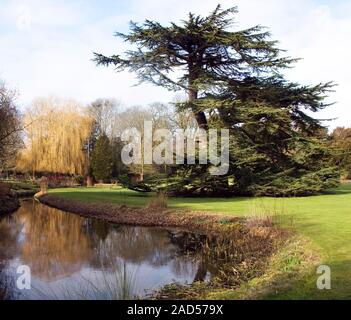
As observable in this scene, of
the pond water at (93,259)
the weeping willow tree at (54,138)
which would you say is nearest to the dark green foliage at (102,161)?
the weeping willow tree at (54,138)

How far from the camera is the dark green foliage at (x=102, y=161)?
37.6 m

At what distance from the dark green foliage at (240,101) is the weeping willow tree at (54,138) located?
17185 mm

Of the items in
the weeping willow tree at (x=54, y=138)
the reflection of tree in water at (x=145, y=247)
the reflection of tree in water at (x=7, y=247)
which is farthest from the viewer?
the weeping willow tree at (x=54, y=138)

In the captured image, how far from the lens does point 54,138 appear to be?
119ft

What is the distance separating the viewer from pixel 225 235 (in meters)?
11.1

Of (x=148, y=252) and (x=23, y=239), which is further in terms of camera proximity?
(x=23, y=239)

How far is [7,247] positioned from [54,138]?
26762 millimetres

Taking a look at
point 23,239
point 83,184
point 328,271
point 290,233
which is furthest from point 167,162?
point 83,184

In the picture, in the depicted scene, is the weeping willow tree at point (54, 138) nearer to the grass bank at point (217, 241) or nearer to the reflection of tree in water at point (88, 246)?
the grass bank at point (217, 241)

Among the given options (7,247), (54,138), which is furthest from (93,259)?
(54,138)

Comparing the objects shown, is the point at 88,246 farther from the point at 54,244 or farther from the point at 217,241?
the point at 217,241

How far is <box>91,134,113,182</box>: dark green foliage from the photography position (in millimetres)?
37562

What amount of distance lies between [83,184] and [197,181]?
68.2 ft
